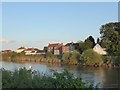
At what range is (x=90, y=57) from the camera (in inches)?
496

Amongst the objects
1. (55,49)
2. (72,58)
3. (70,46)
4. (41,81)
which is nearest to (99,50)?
(72,58)

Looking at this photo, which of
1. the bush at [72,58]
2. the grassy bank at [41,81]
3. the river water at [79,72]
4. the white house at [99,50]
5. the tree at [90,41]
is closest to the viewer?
the grassy bank at [41,81]

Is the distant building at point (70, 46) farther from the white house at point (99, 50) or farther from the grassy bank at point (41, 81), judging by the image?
the grassy bank at point (41, 81)

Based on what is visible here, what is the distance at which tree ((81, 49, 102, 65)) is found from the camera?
12.2m

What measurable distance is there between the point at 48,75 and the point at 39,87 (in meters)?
0.23

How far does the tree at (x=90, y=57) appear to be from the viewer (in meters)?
12.2

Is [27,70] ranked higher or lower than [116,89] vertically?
higher

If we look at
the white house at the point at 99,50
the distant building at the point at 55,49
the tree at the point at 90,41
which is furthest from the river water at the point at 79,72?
the distant building at the point at 55,49

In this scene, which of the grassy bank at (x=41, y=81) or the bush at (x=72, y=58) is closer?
the grassy bank at (x=41, y=81)

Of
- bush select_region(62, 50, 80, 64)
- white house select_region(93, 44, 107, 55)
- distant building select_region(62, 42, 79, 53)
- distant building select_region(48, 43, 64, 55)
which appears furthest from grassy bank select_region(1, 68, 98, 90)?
distant building select_region(48, 43, 64, 55)

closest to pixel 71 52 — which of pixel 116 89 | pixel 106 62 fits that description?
pixel 106 62

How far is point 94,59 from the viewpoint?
12703mm

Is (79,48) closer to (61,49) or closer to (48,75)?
(61,49)

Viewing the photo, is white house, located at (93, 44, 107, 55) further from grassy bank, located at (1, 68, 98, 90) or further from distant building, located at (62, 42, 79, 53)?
grassy bank, located at (1, 68, 98, 90)
